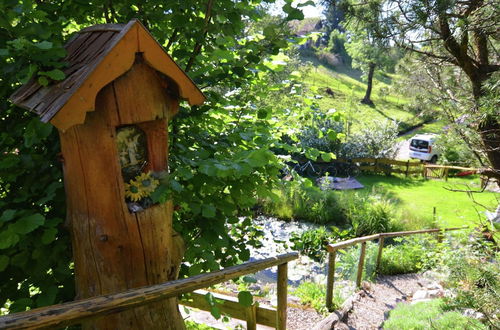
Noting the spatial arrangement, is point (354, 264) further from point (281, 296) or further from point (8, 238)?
point (8, 238)

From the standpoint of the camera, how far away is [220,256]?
7.88 ft

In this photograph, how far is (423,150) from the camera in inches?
809

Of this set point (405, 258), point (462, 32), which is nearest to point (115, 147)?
point (462, 32)

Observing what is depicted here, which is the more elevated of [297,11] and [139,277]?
[297,11]

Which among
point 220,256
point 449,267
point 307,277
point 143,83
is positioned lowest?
A: point 307,277

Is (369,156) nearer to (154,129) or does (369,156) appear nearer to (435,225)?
(435,225)

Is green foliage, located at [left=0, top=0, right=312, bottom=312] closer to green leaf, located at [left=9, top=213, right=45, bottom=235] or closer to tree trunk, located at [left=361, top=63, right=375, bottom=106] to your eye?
green leaf, located at [left=9, top=213, right=45, bottom=235]

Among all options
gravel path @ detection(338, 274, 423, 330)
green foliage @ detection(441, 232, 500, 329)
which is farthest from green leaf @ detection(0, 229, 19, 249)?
gravel path @ detection(338, 274, 423, 330)

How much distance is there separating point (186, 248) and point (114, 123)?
3.03 feet

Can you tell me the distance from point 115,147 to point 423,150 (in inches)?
837

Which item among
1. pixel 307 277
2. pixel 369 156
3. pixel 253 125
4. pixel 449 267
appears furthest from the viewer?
pixel 369 156

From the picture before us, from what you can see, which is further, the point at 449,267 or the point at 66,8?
the point at 449,267

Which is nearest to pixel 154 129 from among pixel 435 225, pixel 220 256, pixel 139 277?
pixel 139 277

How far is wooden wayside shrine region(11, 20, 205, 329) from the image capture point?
167cm
